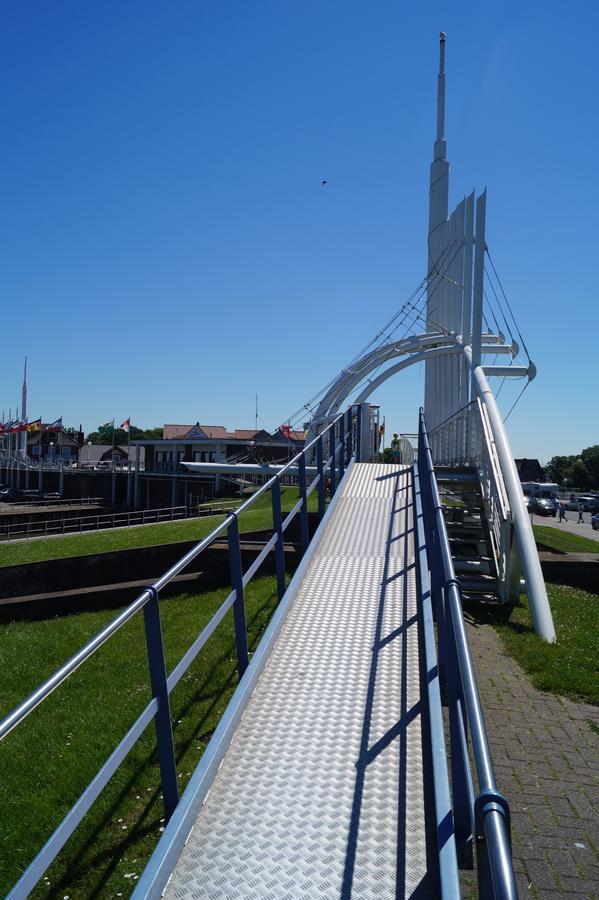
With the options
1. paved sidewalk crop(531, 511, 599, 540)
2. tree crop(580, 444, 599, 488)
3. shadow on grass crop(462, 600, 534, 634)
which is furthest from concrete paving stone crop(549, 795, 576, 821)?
tree crop(580, 444, 599, 488)

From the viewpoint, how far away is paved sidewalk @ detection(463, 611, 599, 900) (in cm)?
334

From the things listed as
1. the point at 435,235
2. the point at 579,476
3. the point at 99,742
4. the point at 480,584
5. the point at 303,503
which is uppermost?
the point at 435,235

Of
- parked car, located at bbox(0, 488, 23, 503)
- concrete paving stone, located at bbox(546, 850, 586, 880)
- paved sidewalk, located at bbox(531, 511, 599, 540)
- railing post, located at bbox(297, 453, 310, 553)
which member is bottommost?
parked car, located at bbox(0, 488, 23, 503)

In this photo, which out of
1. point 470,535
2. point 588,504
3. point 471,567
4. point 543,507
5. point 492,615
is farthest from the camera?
point 588,504

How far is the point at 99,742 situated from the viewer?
204 inches

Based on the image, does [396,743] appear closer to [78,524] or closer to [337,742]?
[337,742]

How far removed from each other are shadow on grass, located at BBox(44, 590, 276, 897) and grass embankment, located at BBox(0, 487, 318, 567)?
701 cm

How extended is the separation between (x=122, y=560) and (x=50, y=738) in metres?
6.64

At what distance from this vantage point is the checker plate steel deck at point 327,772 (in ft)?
9.74

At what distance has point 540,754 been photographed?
467 cm

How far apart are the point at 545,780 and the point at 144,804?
2.35 metres

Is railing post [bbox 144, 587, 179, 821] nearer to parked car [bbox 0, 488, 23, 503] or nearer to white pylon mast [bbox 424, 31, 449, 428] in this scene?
white pylon mast [bbox 424, 31, 449, 428]

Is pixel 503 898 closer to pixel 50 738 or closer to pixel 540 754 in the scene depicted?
pixel 540 754

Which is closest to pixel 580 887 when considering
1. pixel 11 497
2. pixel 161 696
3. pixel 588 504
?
pixel 161 696
